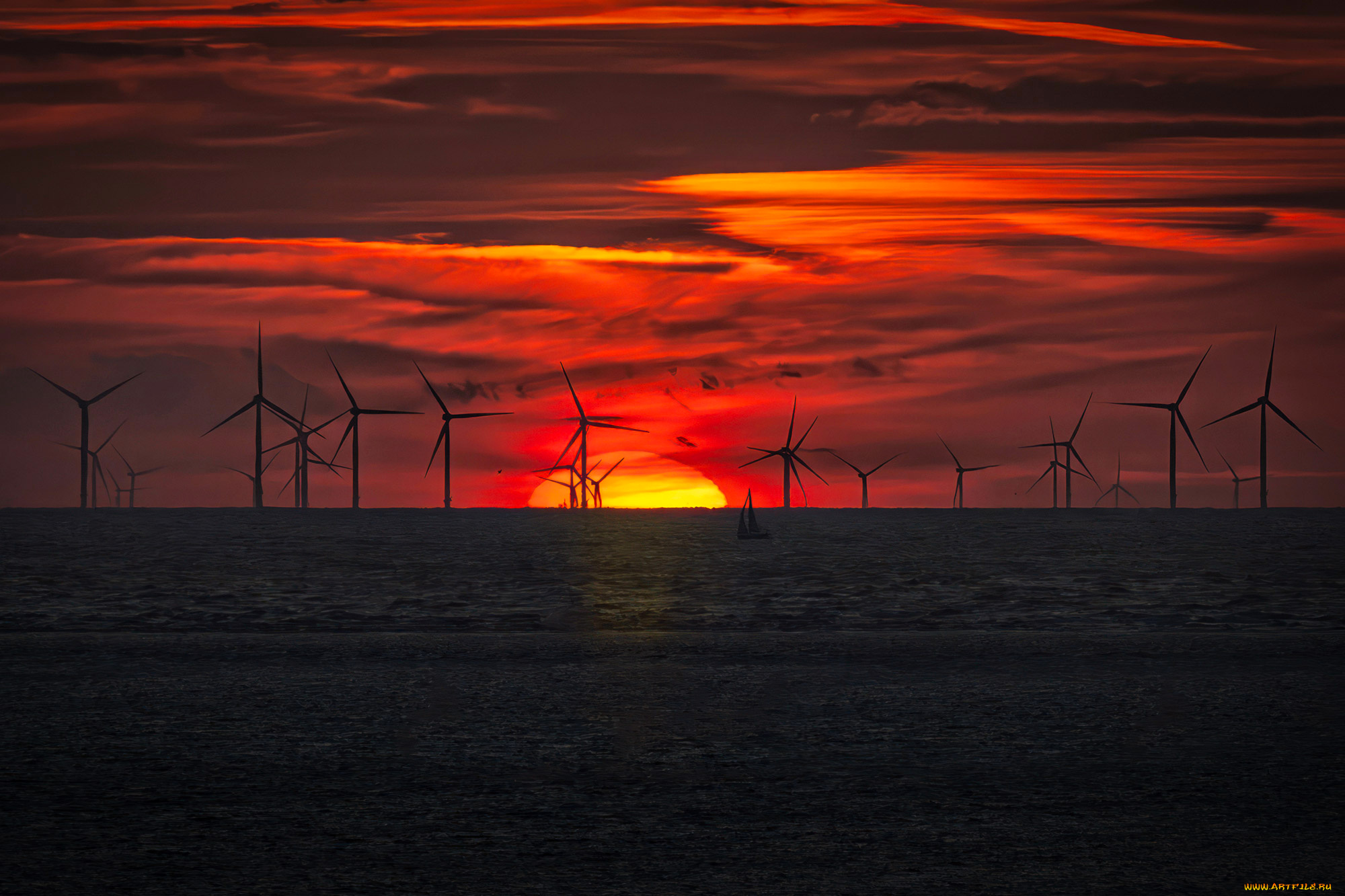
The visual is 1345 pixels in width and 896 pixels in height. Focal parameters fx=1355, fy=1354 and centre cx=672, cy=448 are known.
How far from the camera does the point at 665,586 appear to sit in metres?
46.5

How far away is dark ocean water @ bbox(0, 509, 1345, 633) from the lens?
102 ft

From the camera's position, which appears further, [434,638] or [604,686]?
[434,638]

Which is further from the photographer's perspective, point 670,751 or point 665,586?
point 665,586

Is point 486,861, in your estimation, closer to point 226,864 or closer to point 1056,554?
point 226,864

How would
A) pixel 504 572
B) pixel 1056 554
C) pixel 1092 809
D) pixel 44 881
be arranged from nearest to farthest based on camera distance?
pixel 44 881 < pixel 1092 809 < pixel 504 572 < pixel 1056 554

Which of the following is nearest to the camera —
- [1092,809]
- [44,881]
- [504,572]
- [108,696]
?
[44,881]

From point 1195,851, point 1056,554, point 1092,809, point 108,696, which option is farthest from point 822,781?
point 1056,554

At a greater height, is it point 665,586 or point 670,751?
point 670,751

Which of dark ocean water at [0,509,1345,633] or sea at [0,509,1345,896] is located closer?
sea at [0,509,1345,896]

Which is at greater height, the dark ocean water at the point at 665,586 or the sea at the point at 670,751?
the sea at the point at 670,751

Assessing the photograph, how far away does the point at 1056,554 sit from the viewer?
75938 mm

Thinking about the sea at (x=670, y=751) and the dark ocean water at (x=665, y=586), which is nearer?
the sea at (x=670, y=751)

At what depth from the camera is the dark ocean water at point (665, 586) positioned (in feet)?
102

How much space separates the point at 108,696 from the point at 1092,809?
41.6 feet
